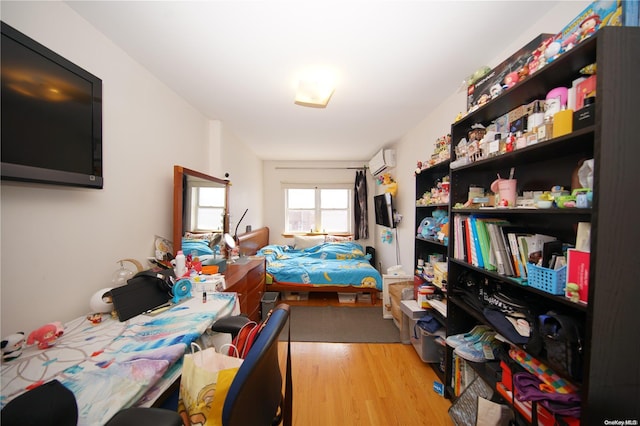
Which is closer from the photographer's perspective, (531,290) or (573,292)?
(573,292)

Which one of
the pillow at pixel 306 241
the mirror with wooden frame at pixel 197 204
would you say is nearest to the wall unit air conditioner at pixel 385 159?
the pillow at pixel 306 241

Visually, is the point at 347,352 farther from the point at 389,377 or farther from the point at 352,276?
the point at 352,276

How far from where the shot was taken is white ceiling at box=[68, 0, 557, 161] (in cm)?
110

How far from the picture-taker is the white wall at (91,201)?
0.92 m

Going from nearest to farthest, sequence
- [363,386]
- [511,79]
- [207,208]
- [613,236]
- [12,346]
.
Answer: [613,236] → [12,346] → [511,79] → [363,386] → [207,208]

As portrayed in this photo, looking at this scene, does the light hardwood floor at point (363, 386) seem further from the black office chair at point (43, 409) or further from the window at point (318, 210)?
the window at point (318, 210)

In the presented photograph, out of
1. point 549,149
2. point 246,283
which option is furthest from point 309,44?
point 246,283

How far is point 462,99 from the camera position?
72.4 inches

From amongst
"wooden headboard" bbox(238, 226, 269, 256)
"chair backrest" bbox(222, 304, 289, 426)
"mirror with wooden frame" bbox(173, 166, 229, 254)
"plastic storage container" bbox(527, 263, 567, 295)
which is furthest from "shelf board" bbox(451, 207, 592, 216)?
"wooden headboard" bbox(238, 226, 269, 256)

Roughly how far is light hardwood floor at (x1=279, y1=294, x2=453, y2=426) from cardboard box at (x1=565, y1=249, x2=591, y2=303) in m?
1.25

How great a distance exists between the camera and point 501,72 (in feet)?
3.84

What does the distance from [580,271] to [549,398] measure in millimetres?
549

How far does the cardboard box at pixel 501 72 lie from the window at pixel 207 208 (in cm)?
228

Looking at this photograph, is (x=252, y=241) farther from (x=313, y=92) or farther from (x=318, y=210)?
(x=313, y=92)
